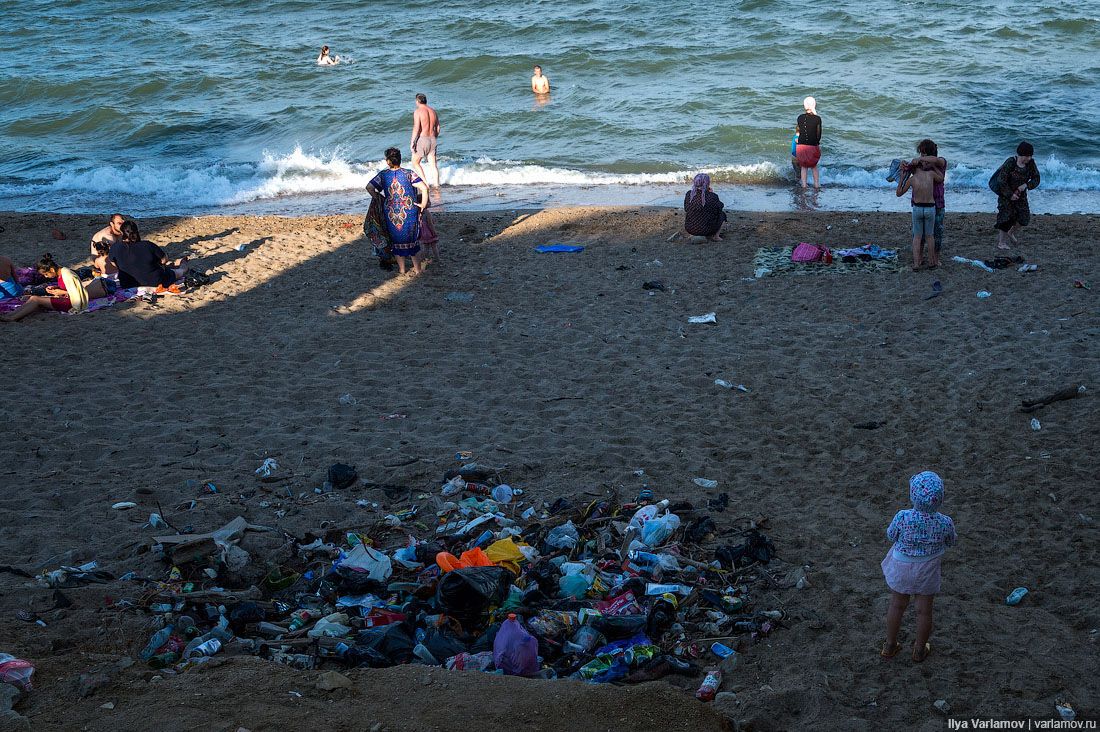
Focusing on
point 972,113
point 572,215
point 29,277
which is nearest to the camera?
point 29,277

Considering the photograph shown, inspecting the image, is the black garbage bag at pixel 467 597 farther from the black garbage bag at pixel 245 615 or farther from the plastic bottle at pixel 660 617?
the black garbage bag at pixel 245 615

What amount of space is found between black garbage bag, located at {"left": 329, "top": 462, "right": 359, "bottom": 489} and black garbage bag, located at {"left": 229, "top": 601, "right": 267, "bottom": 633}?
148 centimetres

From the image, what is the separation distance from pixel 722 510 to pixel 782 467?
81 cm

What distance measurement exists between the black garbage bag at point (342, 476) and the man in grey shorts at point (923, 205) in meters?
6.76

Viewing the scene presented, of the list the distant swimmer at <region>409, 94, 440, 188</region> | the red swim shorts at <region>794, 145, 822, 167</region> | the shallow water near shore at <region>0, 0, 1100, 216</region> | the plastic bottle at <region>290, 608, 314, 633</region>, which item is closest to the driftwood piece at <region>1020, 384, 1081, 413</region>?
the plastic bottle at <region>290, 608, 314, 633</region>

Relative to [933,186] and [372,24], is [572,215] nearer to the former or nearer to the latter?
[933,186]

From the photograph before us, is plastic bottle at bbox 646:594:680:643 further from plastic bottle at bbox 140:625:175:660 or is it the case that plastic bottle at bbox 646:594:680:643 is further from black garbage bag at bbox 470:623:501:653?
plastic bottle at bbox 140:625:175:660

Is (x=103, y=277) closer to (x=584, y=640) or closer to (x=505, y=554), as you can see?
(x=505, y=554)

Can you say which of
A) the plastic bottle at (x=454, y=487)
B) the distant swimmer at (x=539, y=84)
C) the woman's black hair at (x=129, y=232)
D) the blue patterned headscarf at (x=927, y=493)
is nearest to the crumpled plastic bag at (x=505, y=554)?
the plastic bottle at (x=454, y=487)

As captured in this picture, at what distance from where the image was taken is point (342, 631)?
14.8ft

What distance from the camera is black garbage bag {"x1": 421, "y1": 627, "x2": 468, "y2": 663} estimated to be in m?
4.32

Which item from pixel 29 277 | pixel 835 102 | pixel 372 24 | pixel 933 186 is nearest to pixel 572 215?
pixel 933 186

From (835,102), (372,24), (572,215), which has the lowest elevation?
(572,215)

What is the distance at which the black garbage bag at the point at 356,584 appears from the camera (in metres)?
4.91
